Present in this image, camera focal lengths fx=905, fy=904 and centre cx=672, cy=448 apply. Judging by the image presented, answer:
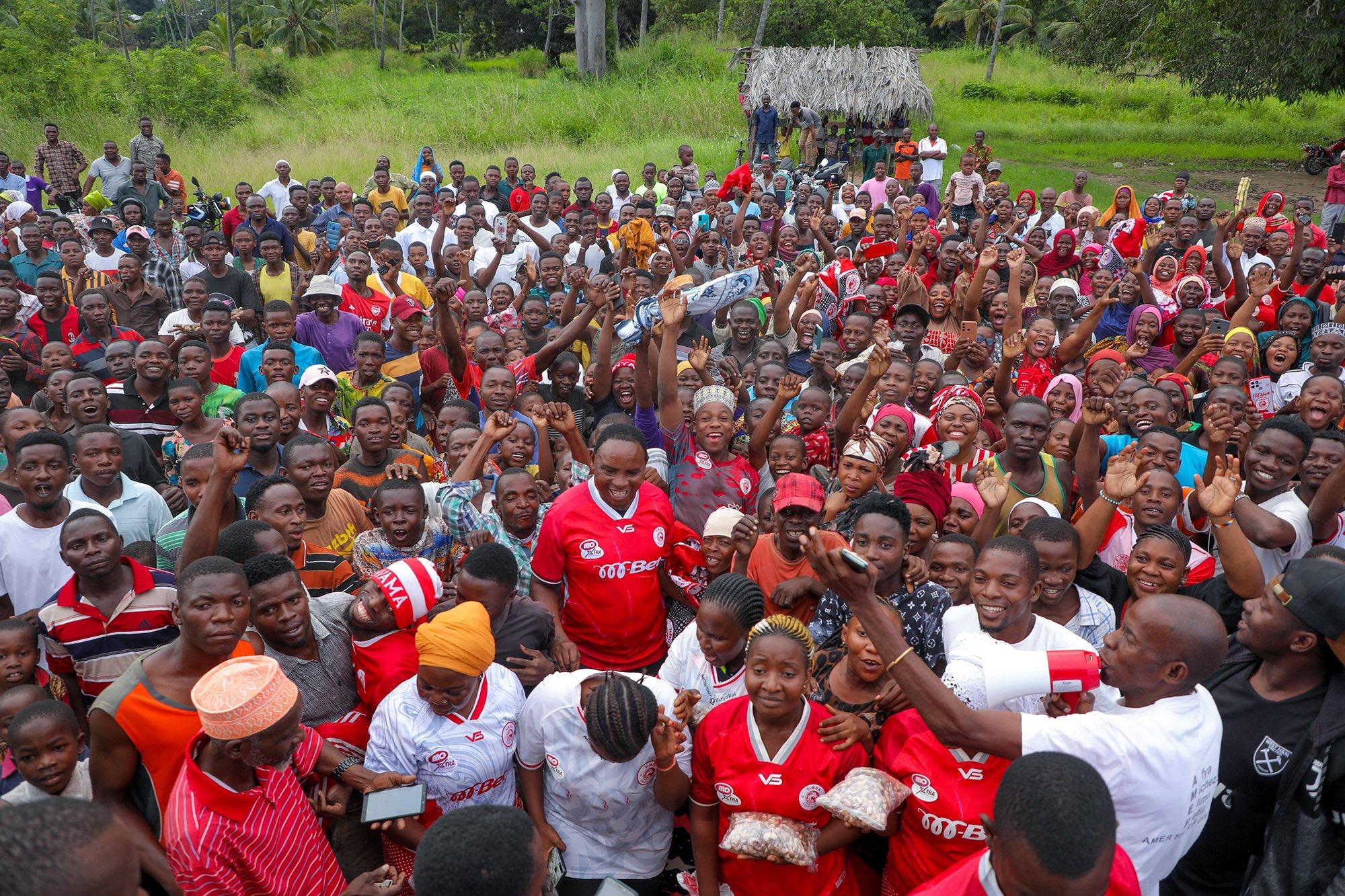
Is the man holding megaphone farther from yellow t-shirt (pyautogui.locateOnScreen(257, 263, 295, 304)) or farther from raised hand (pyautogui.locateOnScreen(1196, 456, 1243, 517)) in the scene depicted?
yellow t-shirt (pyautogui.locateOnScreen(257, 263, 295, 304))

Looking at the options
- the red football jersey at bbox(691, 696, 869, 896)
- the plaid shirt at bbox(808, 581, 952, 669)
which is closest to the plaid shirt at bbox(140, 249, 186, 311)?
the plaid shirt at bbox(808, 581, 952, 669)

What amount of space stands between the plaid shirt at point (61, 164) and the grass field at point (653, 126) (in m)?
4.06

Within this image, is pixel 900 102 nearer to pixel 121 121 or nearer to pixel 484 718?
pixel 121 121

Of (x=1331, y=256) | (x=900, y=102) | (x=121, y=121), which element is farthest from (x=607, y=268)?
(x=121, y=121)

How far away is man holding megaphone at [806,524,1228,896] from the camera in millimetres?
2469

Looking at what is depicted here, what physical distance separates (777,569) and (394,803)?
1.90 metres

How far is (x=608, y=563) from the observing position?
4160mm

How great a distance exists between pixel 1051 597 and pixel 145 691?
337 centimetres

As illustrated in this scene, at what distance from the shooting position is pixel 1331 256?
32.0 ft

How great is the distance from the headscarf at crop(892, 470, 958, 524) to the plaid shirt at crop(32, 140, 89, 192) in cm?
1598

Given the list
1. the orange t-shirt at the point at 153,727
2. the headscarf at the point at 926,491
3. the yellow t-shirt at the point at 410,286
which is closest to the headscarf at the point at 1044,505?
the headscarf at the point at 926,491

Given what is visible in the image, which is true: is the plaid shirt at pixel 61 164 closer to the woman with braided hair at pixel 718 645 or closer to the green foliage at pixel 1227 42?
the woman with braided hair at pixel 718 645

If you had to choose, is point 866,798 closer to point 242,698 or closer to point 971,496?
point 242,698

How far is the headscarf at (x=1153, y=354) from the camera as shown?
23.6ft
